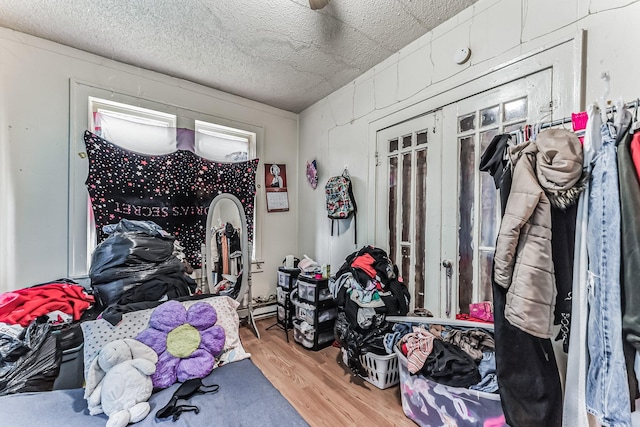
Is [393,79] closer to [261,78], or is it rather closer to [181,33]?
[261,78]

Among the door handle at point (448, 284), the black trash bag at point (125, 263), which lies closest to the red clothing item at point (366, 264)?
the door handle at point (448, 284)

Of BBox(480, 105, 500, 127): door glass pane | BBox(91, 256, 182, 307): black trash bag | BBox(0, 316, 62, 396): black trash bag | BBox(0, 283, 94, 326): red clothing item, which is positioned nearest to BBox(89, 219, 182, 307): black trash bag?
BBox(91, 256, 182, 307): black trash bag

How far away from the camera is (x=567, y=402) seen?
0.97 meters

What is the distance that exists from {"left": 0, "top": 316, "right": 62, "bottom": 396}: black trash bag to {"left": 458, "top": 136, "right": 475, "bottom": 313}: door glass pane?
2.46 m

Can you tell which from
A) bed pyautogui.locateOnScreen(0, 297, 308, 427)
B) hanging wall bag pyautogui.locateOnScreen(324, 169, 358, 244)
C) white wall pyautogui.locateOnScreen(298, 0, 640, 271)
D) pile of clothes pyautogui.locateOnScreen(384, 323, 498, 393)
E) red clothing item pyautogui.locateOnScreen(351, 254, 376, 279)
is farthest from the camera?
hanging wall bag pyautogui.locateOnScreen(324, 169, 358, 244)

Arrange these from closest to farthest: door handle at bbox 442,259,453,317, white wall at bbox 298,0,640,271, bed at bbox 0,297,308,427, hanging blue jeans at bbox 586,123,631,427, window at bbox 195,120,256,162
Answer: hanging blue jeans at bbox 586,123,631,427, bed at bbox 0,297,308,427, white wall at bbox 298,0,640,271, door handle at bbox 442,259,453,317, window at bbox 195,120,256,162

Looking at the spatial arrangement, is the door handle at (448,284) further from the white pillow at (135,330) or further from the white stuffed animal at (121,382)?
the white stuffed animal at (121,382)

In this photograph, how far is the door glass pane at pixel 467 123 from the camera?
181 centimetres

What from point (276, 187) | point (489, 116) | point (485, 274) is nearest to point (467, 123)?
point (489, 116)

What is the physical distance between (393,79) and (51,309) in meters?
2.98

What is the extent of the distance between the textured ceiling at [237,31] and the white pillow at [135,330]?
1.96 m

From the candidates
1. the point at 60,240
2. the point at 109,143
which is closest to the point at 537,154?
the point at 109,143

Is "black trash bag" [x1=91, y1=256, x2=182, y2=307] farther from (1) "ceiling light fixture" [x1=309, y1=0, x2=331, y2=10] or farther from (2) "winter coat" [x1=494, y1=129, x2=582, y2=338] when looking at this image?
(2) "winter coat" [x1=494, y1=129, x2=582, y2=338]

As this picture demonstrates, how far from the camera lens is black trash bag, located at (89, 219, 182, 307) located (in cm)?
175
